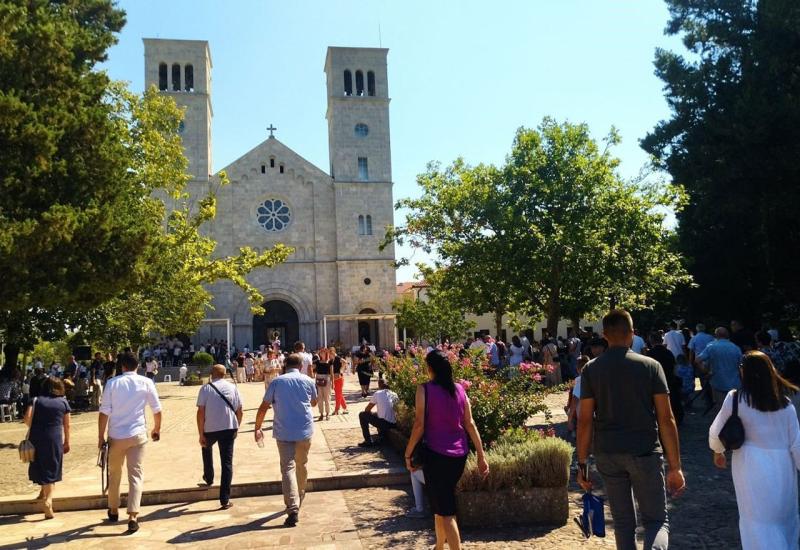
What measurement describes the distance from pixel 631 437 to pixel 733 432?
65cm

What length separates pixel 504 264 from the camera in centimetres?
2081

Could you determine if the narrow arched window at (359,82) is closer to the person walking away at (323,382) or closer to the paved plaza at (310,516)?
the person walking away at (323,382)

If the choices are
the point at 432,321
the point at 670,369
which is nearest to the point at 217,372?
the point at 670,369

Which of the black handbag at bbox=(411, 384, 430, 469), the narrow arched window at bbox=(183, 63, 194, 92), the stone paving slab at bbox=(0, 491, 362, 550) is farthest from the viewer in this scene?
the narrow arched window at bbox=(183, 63, 194, 92)

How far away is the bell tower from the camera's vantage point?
39.4m

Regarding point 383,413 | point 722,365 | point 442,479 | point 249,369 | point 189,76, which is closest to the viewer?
point 442,479

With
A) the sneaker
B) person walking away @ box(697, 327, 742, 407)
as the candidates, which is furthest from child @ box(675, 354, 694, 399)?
the sneaker

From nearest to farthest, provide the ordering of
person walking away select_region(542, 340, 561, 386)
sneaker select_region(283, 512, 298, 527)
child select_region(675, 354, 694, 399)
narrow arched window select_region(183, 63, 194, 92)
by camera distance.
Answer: sneaker select_region(283, 512, 298, 527)
child select_region(675, 354, 694, 399)
person walking away select_region(542, 340, 561, 386)
narrow arched window select_region(183, 63, 194, 92)

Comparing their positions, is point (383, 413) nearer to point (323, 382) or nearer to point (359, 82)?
point (323, 382)

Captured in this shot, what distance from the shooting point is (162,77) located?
40438 millimetres

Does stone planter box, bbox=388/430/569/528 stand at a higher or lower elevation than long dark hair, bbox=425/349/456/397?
lower

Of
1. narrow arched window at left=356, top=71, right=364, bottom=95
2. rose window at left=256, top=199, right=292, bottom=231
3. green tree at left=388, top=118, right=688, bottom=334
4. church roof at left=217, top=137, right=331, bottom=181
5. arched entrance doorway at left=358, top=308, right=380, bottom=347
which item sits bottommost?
arched entrance doorway at left=358, top=308, right=380, bottom=347

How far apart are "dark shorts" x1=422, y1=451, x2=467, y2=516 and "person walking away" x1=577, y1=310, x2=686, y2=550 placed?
959 mm

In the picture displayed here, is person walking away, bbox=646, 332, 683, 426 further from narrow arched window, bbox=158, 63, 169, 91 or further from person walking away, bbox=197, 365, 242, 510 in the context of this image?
narrow arched window, bbox=158, 63, 169, 91
